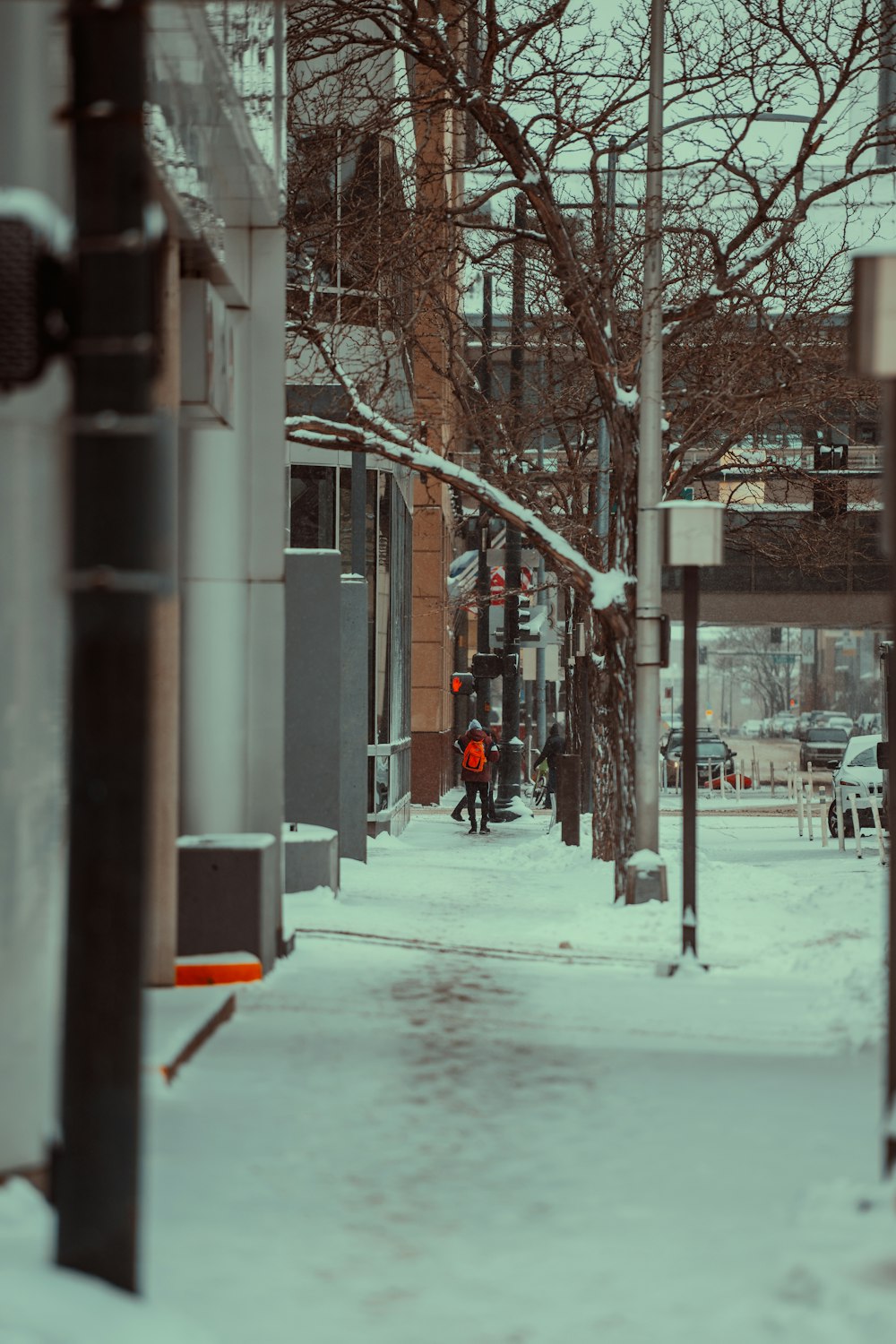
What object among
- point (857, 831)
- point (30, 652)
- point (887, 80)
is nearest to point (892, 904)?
point (30, 652)

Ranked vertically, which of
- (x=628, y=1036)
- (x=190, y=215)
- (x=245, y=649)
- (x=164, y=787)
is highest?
(x=190, y=215)

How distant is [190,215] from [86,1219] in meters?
6.42

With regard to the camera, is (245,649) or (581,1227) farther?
(245,649)

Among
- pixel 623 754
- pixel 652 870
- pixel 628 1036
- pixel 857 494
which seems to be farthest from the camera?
pixel 857 494

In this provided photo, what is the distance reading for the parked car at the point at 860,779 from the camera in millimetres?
27781

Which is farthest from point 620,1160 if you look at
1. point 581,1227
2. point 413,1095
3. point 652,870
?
point 652,870

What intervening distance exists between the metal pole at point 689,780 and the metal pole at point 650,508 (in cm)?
296

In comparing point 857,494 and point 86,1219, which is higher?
point 857,494

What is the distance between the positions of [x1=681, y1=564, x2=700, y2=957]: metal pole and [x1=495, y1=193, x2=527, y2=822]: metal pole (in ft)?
33.0

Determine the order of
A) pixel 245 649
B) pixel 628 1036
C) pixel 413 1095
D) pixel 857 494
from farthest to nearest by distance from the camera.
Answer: pixel 857 494, pixel 245 649, pixel 628 1036, pixel 413 1095

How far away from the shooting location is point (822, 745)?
65.1 meters

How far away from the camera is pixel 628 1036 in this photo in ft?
30.1

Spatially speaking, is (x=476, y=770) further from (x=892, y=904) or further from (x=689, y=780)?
(x=892, y=904)

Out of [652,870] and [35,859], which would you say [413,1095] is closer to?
[35,859]
